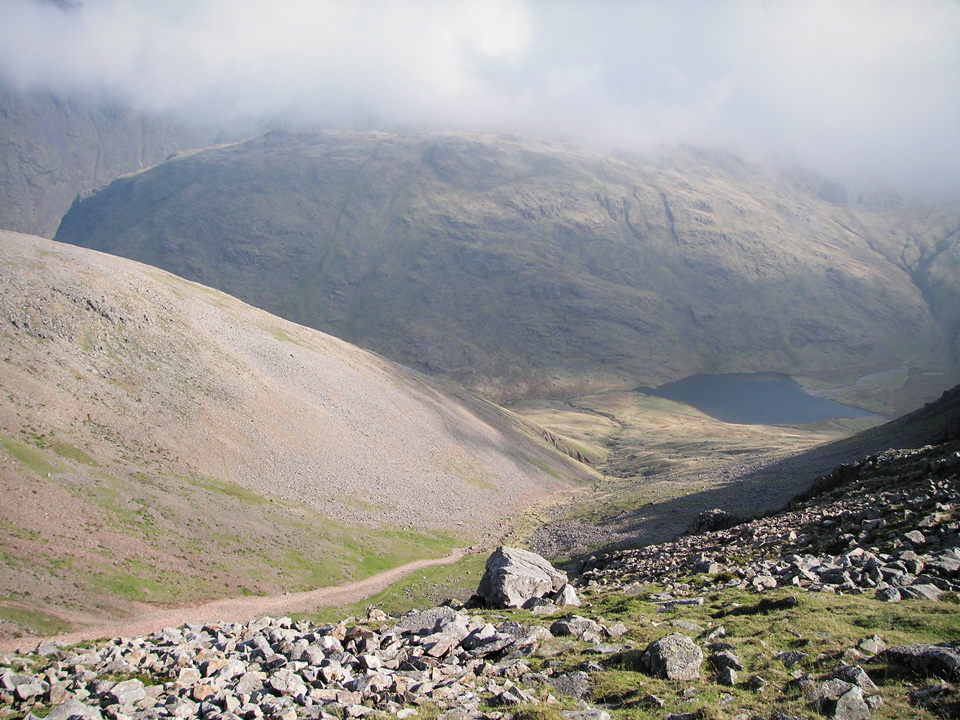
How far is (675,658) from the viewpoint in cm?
1777

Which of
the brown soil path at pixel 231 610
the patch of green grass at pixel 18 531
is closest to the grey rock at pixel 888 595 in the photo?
the brown soil path at pixel 231 610

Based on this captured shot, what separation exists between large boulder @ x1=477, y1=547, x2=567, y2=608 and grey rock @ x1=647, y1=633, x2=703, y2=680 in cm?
1534

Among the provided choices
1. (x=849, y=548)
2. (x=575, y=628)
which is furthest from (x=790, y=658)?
(x=849, y=548)

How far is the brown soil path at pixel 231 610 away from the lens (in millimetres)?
43969

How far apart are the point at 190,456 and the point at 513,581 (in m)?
52.3

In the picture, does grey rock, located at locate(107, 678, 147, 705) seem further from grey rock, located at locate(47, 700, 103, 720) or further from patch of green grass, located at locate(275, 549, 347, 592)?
patch of green grass, located at locate(275, 549, 347, 592)

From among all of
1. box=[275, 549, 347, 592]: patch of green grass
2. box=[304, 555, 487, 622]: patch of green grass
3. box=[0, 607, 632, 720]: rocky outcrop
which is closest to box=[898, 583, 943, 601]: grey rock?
box=[0, 607, 632, 720]: rocky outcrop

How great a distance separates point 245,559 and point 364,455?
33082 millimetres

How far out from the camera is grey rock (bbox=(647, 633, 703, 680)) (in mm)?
17292

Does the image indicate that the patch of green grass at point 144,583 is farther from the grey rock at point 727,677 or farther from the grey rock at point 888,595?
the grey rock at point 888,595

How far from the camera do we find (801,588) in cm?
2564

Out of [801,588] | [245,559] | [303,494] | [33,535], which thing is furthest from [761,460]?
[33,535]

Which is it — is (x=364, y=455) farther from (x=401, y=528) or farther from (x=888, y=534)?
(x=888, y=534)

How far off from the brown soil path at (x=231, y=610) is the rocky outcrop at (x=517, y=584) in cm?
2614
